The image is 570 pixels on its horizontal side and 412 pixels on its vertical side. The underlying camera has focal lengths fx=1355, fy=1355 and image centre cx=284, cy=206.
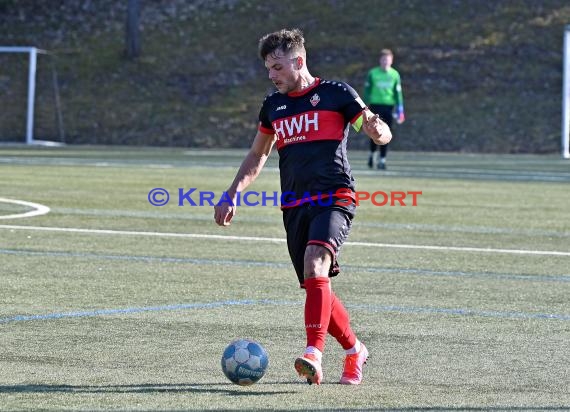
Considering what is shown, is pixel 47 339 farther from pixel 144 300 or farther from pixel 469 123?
pixel 469 123

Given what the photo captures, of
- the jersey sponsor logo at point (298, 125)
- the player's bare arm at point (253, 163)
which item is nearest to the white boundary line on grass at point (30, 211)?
the player's bare arm at point (253, 163)

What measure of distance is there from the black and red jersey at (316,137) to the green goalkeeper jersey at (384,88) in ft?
61.8

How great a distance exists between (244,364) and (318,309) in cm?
50

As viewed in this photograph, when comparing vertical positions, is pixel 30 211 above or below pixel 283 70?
below

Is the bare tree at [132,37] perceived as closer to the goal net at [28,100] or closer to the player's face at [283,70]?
the goal net at [28,100]

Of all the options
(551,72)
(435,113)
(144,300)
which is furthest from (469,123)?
(144,300)

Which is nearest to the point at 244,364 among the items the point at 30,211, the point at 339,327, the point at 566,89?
the point at 339,327

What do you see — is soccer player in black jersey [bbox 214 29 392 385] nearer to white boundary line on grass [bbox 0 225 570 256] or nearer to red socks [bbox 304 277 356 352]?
red socks [bbox 304 277 356 352]

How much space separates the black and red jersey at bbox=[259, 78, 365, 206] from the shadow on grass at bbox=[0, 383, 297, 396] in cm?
117

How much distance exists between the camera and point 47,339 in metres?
7.61

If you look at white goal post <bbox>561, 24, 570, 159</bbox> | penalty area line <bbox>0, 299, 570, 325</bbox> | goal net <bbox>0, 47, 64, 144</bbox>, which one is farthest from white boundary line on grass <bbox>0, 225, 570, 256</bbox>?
goal net <bbox>0, 47, 64, 144</bbox>

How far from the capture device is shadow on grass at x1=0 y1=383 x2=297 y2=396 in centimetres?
620

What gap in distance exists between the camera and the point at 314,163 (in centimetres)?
Result: 703

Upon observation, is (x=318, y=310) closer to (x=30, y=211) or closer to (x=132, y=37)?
(x=30, y=211)
